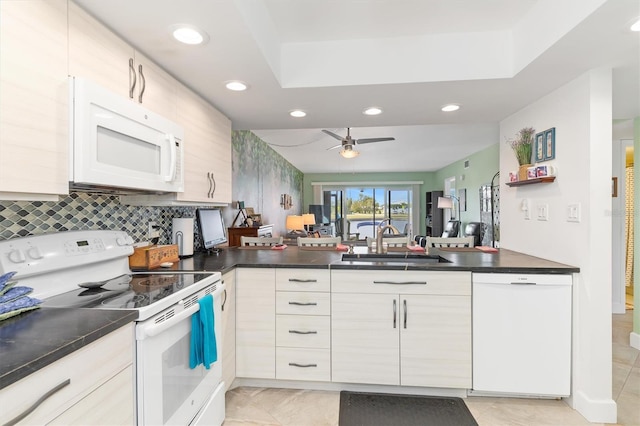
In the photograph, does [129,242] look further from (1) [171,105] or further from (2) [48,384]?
(2) [48,384]

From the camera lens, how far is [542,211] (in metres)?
2.42

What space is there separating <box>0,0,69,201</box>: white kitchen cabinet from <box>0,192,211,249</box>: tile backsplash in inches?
13.5

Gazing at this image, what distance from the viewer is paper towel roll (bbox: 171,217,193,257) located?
8.00 feet

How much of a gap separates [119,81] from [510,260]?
104 inches

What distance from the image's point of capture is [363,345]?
7.22 ft

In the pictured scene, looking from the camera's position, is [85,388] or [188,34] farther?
[188,34]

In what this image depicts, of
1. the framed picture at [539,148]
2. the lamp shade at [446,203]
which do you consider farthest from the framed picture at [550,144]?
the lamp shade at [446,203]

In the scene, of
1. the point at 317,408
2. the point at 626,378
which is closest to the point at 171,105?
the point at 317,408

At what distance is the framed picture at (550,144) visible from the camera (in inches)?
90.1

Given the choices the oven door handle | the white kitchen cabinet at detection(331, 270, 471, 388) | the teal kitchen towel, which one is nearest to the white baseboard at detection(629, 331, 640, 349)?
the white kitchen cabinet at detection(331, 270, 471, 388)

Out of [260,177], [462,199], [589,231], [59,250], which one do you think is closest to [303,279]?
[59,250]

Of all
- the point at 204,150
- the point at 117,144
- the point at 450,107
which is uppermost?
the point at 450,107

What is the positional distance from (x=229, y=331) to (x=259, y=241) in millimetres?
1197

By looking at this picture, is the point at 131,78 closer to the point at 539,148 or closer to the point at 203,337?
the point at 203,337
